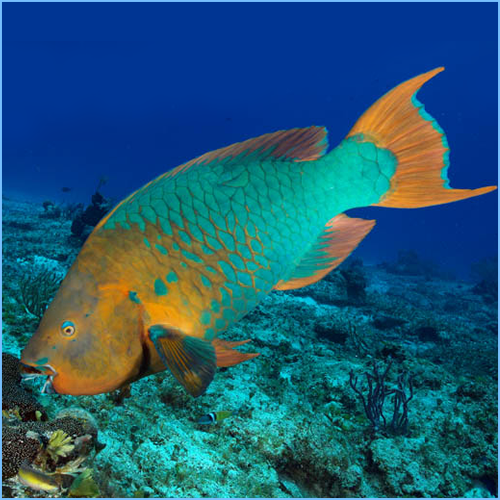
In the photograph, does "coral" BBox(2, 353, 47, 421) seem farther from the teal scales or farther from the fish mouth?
the teal scales

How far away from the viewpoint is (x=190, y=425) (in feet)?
8.55

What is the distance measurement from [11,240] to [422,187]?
9524 millimetres

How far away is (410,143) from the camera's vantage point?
1795mm

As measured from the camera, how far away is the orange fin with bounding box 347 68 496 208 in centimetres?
173

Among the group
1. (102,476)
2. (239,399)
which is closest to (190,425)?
(239,399)

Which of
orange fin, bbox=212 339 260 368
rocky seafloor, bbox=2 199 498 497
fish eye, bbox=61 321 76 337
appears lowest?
rocky seafloor, bbox=2 199 498 497

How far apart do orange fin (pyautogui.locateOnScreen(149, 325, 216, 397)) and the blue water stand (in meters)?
70.4

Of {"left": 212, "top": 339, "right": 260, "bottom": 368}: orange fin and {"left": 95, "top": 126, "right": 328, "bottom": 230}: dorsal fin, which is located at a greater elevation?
{"left": 95, "top": 126, "right": 328, "bottom": 230}: dorsal fin

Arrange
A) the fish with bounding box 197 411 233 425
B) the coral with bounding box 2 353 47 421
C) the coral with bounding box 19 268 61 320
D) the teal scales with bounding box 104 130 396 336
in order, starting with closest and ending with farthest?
the teal scales with bounding box 104 130 396 336 → the coral with bounding box 2 353 47 421 → the fish with bounding box 197 411 233 425 → the coral with bounding box 19 268 61 320

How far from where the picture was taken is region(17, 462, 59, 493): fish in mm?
1589

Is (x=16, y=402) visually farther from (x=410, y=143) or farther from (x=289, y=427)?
(x=410, y=143)

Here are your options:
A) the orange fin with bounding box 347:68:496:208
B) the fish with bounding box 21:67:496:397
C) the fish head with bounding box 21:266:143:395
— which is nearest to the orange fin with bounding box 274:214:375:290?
the fish with bounding box 21:67:496:397

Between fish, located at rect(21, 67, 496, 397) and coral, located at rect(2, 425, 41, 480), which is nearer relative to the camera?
fish, located at rect(21, 67, 496, 397)

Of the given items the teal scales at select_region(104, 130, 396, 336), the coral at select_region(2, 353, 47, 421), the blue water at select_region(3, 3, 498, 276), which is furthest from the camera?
the blue water at select_region(3, 3, 498, 276)
